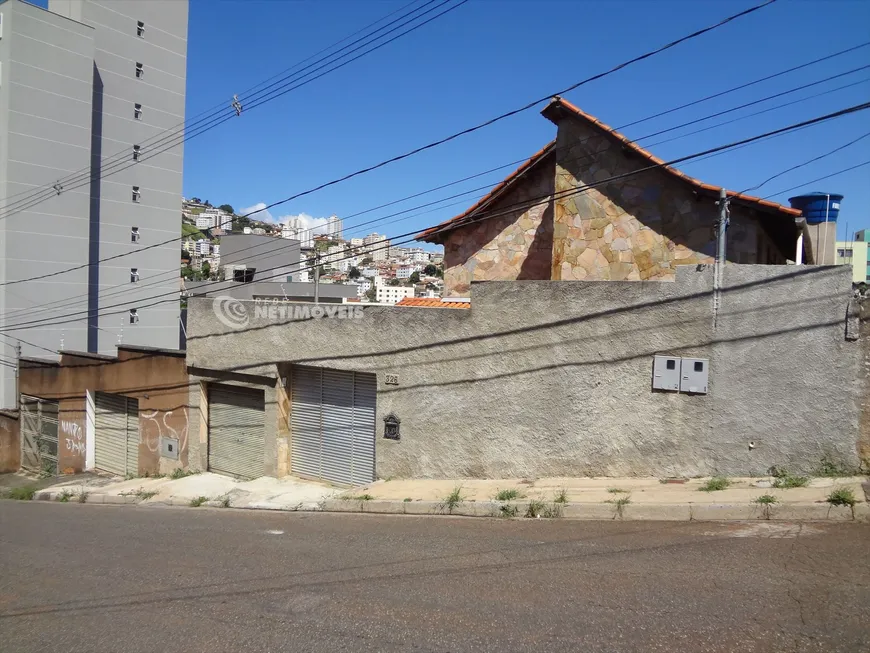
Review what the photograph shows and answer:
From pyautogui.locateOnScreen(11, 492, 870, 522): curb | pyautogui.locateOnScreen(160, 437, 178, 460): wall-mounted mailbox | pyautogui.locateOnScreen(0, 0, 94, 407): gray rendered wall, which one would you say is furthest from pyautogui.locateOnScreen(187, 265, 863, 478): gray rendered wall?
pyautogui.locateOnScreen(0, 0, 94, 407): gray rendered wall

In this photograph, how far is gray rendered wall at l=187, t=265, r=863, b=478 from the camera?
7309mm

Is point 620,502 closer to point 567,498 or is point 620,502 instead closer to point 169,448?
point 567,498

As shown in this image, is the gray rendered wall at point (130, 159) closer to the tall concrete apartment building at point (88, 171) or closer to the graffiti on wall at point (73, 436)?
the tall concrete apartment building at point (88, 171)

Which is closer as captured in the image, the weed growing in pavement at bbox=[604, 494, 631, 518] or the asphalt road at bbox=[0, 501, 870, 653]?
the asphalt road at bbox=[0, 501, 870, 653]

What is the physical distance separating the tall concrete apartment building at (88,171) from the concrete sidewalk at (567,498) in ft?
65.1

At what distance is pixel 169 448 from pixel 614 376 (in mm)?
10336

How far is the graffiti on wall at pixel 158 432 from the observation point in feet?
45.5

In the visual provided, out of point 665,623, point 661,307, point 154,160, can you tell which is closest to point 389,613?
point 665,623

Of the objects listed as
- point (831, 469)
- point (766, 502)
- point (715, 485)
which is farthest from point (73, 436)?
point (831, 469)

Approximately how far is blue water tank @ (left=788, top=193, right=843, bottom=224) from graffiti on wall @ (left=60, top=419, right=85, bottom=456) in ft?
57.6

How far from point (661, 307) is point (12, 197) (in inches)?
1053

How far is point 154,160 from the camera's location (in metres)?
32.8

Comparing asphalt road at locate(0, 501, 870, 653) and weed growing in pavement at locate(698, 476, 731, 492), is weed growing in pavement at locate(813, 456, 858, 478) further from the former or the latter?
asphalt road at locate(0, 501, 870, 653)

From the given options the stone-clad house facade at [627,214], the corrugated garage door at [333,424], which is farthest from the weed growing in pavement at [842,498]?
the corrugated garage door at [333,424]
